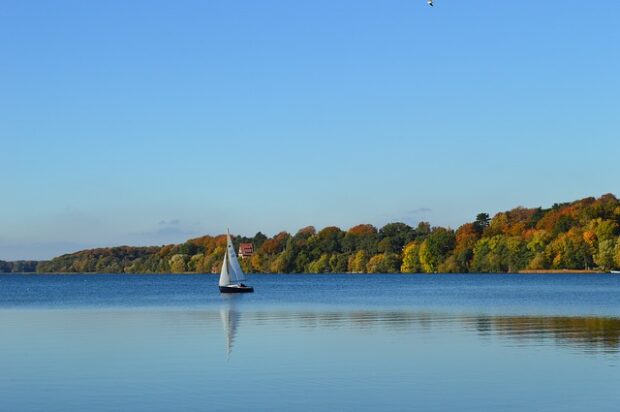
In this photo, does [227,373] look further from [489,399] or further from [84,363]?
[489,399]

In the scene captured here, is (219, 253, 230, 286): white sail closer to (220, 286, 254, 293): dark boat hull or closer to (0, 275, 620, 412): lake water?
(220, 286, 254, 293): dark boat hull

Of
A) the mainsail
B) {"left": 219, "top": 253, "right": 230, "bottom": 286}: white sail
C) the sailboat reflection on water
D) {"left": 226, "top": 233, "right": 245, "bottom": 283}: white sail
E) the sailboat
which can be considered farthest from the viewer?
{"left": 226, "top": 233, "right": 245, "bottom": 283}: white sail

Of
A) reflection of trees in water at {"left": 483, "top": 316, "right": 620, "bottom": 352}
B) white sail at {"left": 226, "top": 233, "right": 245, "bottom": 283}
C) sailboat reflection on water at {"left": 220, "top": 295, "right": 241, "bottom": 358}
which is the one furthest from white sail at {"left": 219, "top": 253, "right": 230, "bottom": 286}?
reflection of trees in water at {"left": 483, "top": 316, "right": 620, "bottom": 352}

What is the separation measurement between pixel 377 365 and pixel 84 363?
29.2ft

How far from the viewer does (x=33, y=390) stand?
2614cm

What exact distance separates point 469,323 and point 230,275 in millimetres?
54397

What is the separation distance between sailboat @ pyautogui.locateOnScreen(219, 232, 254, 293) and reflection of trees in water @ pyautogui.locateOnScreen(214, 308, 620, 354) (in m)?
34.1

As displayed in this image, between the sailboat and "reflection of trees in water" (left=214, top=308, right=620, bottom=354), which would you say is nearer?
"reflection of trees in water" (left=214, top=308, right=620, bottom=354)

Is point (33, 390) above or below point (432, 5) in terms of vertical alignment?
below

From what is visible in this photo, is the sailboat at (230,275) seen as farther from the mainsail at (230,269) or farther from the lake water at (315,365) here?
the lake water at (315,365)

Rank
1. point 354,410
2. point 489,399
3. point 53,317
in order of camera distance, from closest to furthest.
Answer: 1. point 354,410
2. point 489,399
3. point 53,317

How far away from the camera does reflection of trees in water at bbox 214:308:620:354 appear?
39.3m

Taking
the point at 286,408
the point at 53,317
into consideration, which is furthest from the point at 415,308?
the point at 286,408

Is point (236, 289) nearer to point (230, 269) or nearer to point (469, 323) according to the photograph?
point (230, 269)
